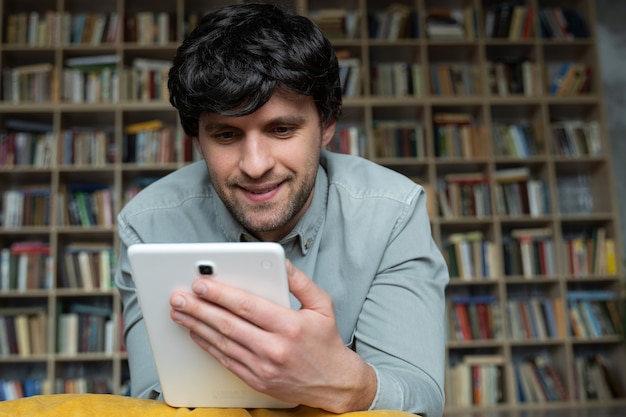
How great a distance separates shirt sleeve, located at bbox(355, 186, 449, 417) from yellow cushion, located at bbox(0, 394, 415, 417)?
0.12 m

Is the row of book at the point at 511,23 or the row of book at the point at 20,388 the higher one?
the row of book at the point at 511,23

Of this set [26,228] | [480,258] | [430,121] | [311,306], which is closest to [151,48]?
[26,228]

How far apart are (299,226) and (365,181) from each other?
16 cm

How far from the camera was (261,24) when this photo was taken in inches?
48.4

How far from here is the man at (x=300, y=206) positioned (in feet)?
3.64

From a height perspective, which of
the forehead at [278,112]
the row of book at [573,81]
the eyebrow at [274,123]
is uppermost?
the row of book at [573,81]

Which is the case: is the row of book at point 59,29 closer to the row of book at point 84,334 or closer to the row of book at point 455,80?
the row of book at point 84,334

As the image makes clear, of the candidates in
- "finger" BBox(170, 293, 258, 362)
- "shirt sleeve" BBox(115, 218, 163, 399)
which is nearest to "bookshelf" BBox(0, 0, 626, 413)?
"shirt sleeve" BBox(115, 218, 163, 399)

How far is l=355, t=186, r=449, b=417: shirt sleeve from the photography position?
3.43 ft

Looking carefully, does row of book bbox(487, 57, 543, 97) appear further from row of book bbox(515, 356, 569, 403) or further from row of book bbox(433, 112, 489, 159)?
row of book bbox(515, 356, 569, 403)

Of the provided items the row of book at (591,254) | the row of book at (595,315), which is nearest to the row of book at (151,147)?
the row of book at (591,254)

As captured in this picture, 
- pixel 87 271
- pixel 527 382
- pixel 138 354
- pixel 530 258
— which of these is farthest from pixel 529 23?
pixel 138 354

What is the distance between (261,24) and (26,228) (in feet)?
11.1

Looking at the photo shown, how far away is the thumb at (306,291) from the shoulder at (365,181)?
0.45m
